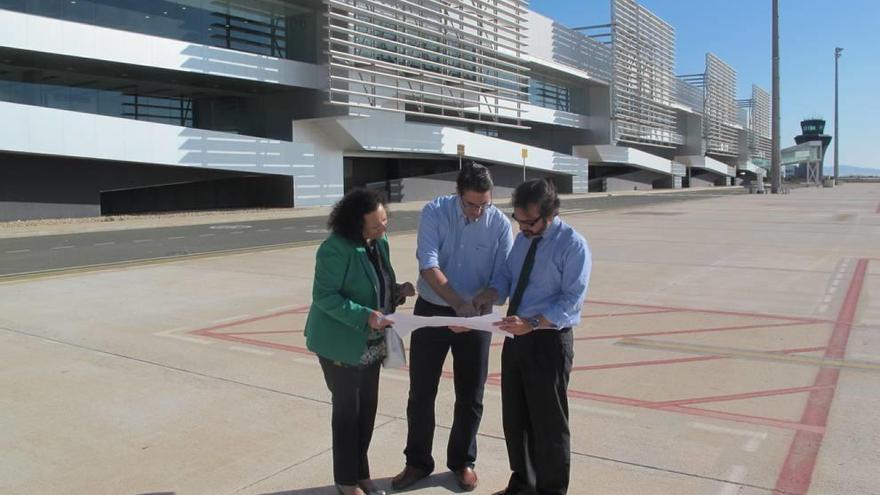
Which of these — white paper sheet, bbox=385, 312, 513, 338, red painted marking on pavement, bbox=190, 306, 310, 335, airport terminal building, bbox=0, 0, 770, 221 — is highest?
airport terminal building, bbox=0, 0, 770, 221

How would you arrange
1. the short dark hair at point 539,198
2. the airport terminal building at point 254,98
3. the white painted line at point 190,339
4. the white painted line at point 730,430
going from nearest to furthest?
the short dark hair at point 539,198
the white painted line at point 730,430
the white painted line at point 190,339
the airport terminal building at point 254,98

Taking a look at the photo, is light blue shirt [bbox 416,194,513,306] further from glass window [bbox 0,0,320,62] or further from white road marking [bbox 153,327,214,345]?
glass window [bbox 0,0,320,62]

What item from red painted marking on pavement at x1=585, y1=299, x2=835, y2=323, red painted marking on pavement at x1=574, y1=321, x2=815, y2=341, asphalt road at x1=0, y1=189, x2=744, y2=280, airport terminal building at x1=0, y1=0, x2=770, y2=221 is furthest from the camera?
airport terminal building at x1=0, y1=0, x2=770, y2=221

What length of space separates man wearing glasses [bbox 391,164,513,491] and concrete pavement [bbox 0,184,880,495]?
0.16 meters

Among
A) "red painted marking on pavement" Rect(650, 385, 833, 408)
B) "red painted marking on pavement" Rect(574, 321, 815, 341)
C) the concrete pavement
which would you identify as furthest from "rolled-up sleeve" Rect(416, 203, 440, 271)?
"red painted marking on pavement" Rect(574, 321, 815, 341)

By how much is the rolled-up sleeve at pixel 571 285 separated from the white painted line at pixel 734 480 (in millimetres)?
1203

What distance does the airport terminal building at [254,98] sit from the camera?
2462 cm

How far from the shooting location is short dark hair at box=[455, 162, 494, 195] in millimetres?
3590

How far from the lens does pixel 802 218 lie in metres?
23.9

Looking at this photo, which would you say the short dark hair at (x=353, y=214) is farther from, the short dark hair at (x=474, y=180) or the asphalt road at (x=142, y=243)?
the asphalt road at (x=142, y=243)

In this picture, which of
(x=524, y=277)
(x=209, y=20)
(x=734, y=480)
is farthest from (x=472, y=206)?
(x=209, y=20)

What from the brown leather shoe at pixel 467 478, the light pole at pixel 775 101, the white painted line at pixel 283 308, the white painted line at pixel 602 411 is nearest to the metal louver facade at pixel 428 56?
the light pole at pixel 775 101

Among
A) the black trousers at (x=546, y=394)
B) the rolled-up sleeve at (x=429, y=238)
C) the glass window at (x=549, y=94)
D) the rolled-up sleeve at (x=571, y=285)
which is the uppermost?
the glass window at (x=549, y=94)

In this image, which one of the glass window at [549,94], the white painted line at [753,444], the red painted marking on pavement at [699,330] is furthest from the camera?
the glass window at [549,94]
